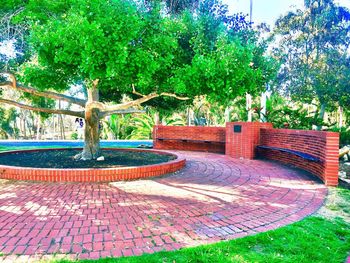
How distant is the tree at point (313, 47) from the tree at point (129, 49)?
40.5 feet

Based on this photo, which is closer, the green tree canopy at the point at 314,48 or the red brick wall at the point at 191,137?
the red brick wall at the point at 191,137

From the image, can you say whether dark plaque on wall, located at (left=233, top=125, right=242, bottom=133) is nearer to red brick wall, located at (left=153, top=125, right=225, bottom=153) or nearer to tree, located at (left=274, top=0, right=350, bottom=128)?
red brick wall, located at (left=153, top=125, right=225, bottom=153)

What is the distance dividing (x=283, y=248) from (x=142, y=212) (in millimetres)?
2046

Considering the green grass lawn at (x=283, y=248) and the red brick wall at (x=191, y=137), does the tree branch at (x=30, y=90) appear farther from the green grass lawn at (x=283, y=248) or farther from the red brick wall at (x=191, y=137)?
the green grass lawn at (x=283, y=248)

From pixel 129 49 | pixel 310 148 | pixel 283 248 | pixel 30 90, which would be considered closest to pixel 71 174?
pixel 129 49

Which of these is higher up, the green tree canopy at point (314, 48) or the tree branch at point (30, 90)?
the green tree canopy at point (314, 48)

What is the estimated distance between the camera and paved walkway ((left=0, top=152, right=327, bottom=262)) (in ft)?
10.4

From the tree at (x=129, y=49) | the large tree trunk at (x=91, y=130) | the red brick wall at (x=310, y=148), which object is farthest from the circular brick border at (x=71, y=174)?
the red brick wall at (x=310, y=148)

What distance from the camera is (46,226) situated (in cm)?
365

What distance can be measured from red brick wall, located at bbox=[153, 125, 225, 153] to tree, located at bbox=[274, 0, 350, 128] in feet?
26.5

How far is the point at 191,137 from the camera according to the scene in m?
13.0

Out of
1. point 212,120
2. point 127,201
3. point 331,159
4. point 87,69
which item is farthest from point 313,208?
point 212,120

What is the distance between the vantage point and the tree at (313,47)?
57.5 ft

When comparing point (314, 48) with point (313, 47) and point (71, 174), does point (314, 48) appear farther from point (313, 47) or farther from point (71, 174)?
point (71, 174)
